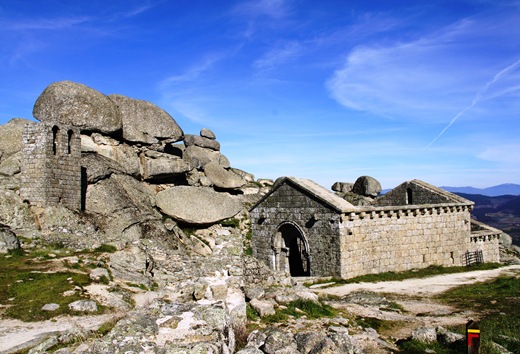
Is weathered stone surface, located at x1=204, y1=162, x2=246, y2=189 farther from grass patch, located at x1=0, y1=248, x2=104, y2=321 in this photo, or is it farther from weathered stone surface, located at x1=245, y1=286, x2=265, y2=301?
weathered stone surface, located at x1=245, y1=286, x2=265, y2=301

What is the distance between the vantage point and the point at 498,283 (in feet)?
61.5

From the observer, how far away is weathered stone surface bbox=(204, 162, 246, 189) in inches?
1323

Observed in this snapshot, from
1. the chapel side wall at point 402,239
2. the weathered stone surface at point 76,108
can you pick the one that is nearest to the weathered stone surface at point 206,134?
the weathered stone surface at point 76,108

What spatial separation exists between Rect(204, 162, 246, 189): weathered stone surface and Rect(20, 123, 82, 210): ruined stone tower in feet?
46.9

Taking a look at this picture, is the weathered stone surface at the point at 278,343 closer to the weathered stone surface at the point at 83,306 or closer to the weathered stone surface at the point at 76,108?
the weathered stone surface at the point at 83,306

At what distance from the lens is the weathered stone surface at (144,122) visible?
2653 centimetres

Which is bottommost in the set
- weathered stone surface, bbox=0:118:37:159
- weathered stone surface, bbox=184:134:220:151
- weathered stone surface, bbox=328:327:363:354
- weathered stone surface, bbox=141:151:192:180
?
weathered stone surface, bbox=328:327:363:354

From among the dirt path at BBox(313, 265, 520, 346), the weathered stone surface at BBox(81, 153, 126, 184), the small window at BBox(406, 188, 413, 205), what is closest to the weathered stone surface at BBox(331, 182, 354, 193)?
the small window at BBox(406, 188, 413, 205)

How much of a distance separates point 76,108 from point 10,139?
3.78 metres

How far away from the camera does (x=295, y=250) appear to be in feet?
79.9

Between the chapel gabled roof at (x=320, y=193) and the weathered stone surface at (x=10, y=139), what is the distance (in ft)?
44.7

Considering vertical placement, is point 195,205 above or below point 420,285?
above

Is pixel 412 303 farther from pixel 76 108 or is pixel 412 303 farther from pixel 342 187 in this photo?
pixel 342 187

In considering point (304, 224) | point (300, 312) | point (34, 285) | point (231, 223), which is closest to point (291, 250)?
point (304, 224)
